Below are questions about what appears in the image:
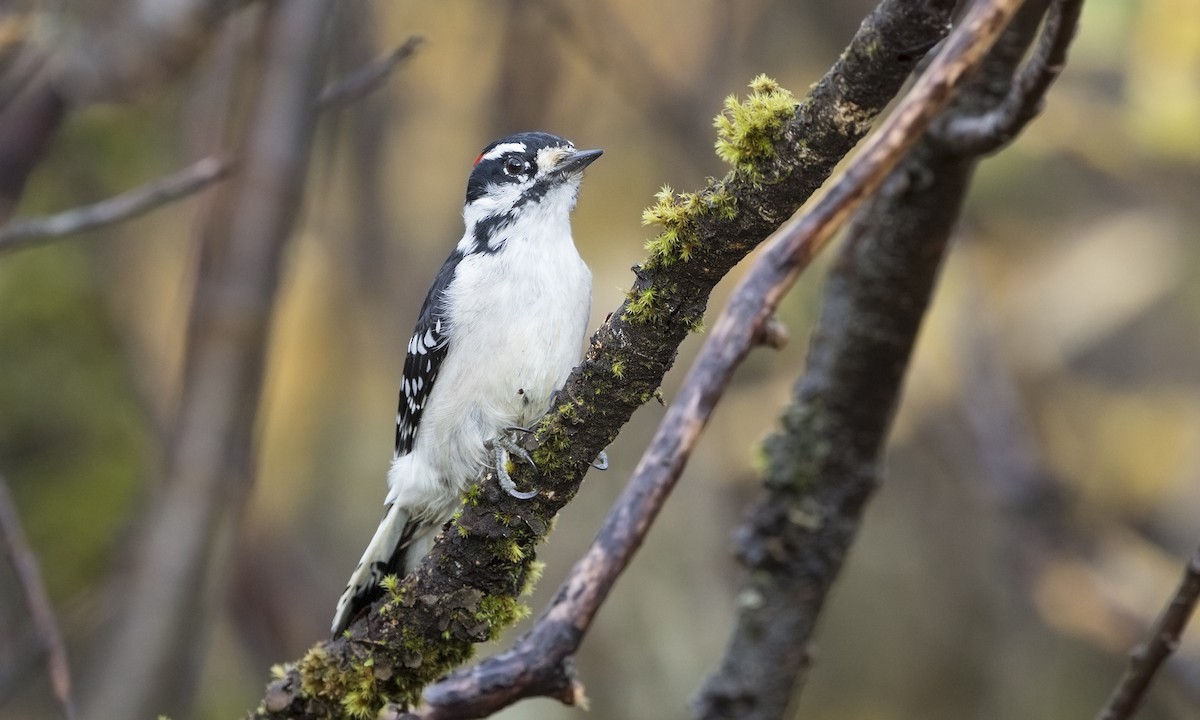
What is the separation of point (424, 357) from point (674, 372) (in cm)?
437

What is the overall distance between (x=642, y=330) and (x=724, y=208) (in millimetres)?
283

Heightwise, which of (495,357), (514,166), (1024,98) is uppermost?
(514,166)

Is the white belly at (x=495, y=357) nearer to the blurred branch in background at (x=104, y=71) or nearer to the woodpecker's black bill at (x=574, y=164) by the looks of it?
the woodpecker's black bill at (x=574, y=164)

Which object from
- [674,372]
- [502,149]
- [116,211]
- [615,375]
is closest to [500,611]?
[615,375]

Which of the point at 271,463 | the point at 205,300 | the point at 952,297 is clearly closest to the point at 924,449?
the point at 952,297

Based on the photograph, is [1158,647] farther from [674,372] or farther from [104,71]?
[674,372]

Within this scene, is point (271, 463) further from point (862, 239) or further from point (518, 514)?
point (518, 514)

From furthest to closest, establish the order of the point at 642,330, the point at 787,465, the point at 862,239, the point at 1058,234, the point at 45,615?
the point at 1058,234, the point at 787,465, the point at 862,239, the point at 45,615, the point at 642,330

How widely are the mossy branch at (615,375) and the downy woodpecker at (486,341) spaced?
14.4 inches

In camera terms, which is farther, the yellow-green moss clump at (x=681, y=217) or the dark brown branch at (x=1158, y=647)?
the dark brown branch at (x=1158, y=647)

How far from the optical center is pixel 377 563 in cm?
332

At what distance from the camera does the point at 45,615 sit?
2.73m

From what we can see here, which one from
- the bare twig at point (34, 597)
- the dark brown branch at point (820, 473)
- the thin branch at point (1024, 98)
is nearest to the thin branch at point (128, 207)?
the bare twig at point (34, 597)

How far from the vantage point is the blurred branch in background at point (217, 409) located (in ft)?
6.45
